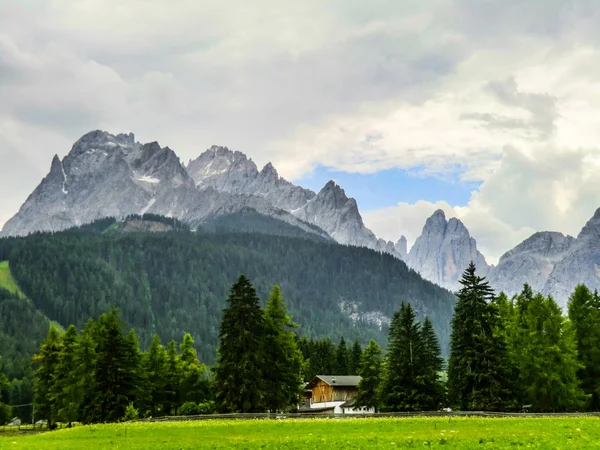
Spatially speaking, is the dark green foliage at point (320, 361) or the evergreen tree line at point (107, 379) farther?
the dark green foliage at point (320, 361)

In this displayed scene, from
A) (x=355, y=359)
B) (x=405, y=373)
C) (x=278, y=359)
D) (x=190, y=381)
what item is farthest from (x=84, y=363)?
(x=355, y=359)

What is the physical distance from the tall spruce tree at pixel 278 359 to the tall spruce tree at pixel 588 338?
31529 millimetres

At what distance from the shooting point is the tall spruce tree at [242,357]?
69000mm

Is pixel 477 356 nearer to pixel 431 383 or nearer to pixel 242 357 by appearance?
pixel 431 383

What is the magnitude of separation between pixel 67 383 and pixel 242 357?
83.0ft

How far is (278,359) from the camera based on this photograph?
75.1 metres

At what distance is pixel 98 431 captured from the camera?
44.9m

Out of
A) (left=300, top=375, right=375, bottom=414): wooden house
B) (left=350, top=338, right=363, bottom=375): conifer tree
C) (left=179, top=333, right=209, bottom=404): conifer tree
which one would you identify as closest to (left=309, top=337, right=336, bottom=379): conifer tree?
(left=350, top=338, right=363, bottom=375): conifer tree

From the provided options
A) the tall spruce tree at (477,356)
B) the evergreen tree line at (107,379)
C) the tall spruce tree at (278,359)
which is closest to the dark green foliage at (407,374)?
the tall spruce tree at (477,356)

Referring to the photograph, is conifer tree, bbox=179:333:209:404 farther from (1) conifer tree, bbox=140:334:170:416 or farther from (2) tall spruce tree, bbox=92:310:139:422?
(2) tall spruce tree, bbox=92:310:139:422

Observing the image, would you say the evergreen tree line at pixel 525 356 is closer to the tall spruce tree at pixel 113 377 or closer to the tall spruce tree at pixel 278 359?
the tall spruce tree at pixel 278 359

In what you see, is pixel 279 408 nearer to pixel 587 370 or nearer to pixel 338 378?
pixel 587 370

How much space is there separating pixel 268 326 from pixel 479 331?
77.3 feet

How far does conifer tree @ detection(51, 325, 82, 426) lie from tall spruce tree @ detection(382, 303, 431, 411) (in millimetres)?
36822
